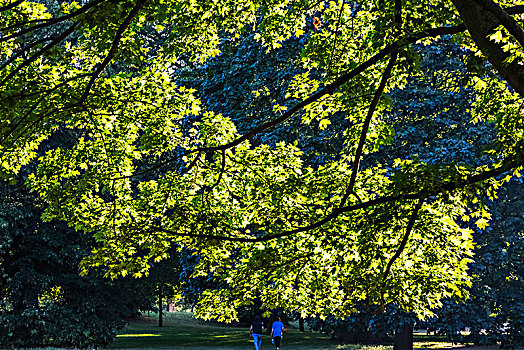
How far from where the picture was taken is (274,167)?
379 inches

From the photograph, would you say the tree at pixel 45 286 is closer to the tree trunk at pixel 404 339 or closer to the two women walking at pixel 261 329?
the two women walking at pixel 261 329

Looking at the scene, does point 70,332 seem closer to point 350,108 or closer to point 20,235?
point 20,235

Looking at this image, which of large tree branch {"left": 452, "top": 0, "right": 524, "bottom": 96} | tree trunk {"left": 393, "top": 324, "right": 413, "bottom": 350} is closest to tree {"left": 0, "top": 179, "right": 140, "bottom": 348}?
tree trunk {"left": 393, "top": 324, "right": 413, "bottom": 350}

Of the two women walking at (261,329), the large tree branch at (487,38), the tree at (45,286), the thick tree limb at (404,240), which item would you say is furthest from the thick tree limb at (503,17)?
the tree at (45,286)

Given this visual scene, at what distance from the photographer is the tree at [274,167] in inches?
273

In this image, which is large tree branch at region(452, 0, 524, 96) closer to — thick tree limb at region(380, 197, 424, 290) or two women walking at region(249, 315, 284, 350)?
thick tree limb at region(380, 197, 424, 290)

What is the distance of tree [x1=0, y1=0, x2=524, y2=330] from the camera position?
22.7 ft

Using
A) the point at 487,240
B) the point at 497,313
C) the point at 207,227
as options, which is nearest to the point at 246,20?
the point at 207,227

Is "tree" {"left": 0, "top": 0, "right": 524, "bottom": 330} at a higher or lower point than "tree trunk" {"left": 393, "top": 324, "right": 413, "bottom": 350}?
Answer: higher

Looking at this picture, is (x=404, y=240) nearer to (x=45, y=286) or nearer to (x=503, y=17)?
(x=503, y=17)

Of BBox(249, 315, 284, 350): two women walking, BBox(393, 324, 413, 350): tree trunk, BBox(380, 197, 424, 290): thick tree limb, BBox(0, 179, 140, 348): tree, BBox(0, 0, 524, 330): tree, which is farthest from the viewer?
BBox(0, 179, 140, 348): tree

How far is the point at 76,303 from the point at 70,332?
57.2 inches

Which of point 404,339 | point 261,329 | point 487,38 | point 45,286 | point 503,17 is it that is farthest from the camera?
point 45,286

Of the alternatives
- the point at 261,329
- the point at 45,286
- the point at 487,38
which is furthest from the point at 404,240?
Result: the point at 45,286
